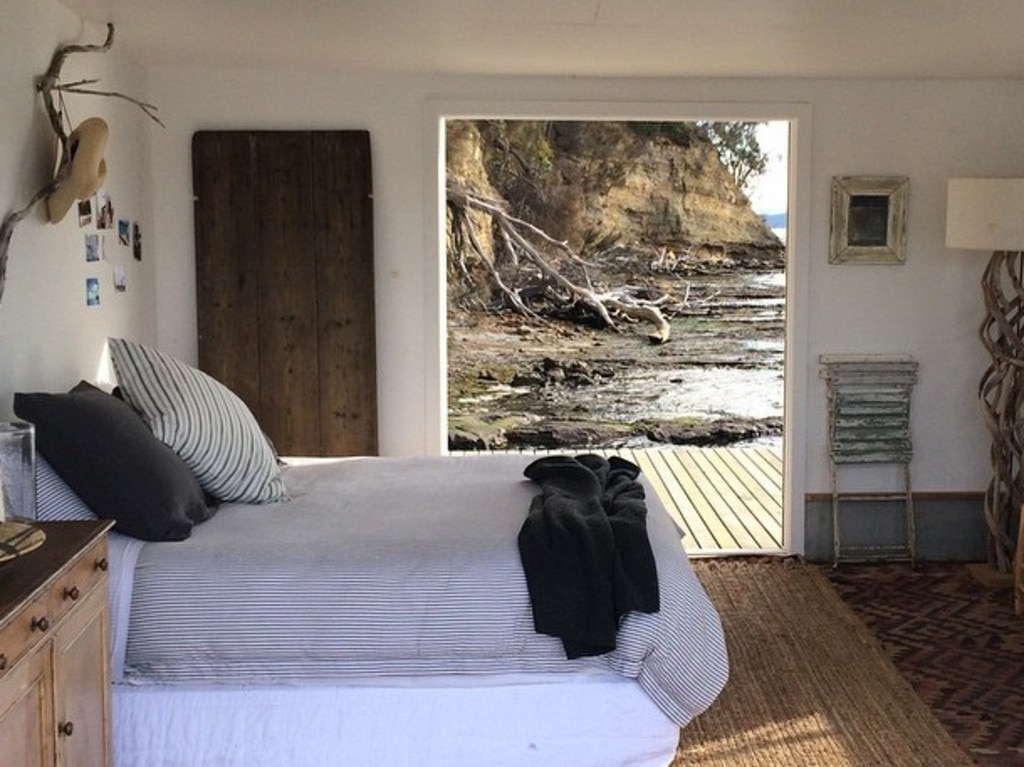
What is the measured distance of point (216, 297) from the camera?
4.95 meters

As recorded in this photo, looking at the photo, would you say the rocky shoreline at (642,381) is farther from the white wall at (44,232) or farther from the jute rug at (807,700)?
the white wall at (44,232)

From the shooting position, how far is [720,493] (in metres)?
6.75

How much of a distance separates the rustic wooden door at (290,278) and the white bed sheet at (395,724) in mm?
2255

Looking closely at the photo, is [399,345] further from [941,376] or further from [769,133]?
[769,133]

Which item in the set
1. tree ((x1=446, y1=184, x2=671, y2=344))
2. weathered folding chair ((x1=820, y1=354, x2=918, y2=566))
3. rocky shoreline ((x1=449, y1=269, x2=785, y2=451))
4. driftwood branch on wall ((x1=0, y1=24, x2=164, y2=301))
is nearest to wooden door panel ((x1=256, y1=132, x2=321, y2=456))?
driftwood branch on wall ((x1=0, y1=24, x2=164, y2=301))

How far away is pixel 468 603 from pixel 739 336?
5482mm

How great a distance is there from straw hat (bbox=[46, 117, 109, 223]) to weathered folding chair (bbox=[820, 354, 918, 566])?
319 centimetres

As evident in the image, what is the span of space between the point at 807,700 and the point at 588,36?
7.73 feet

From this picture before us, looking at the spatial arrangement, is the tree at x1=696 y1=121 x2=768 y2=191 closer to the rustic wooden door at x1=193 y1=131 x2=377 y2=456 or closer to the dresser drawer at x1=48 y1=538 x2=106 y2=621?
the rustic wooden door at x1=193 y1=131 x2=377 y2=456

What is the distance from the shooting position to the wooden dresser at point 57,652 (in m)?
1.90

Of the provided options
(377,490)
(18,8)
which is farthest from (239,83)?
(377,490)

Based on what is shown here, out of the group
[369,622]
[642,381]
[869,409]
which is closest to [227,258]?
[369,622]

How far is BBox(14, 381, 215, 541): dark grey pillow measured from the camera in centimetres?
287

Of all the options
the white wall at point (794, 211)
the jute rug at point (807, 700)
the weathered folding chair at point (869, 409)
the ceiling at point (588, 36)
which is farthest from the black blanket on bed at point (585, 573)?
the weathered folding chair at point (869, 409)
